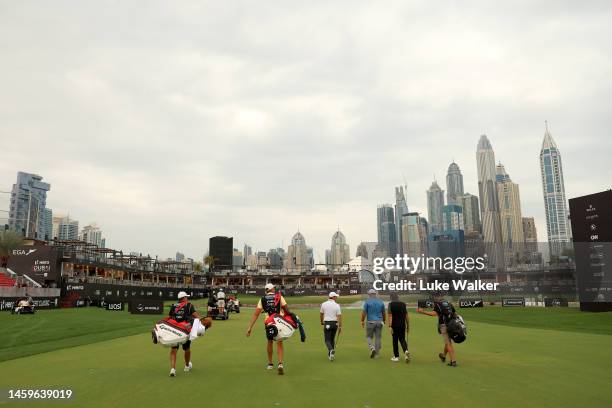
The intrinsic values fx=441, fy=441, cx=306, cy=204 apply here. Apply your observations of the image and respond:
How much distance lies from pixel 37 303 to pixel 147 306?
1423 centimetres

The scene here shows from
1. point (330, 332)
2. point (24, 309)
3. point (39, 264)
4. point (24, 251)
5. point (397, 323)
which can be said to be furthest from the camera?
point (24, 251)

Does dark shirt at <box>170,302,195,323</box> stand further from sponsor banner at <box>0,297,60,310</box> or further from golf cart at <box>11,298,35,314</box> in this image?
sponsor banner at <box>0,297,60,310</box>

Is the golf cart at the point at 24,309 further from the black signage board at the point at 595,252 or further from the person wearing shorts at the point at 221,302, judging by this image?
the black signage board at the point at 595,252

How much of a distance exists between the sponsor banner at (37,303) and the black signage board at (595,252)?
5361 centimetres

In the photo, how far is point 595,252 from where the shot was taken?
1551 inches

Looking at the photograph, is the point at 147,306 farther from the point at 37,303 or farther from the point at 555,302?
the point at 555,302

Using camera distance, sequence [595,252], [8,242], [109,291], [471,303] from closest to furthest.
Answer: [595,252], [471,303], [109,291], [8,242]

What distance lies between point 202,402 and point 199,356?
6.62 metres

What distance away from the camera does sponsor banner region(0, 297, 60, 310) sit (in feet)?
148

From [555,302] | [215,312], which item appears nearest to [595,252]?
[555,302]

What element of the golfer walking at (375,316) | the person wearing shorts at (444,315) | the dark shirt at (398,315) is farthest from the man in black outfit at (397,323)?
the person wearing shorts at (444,315)

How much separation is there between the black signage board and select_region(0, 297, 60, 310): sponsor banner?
53613 mm

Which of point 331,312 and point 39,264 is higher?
point 39,264

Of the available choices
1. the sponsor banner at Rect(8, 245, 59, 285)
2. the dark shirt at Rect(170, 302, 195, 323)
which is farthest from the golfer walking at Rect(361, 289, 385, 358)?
the sponsor banner at Rect(8, 245, 59, 285)
